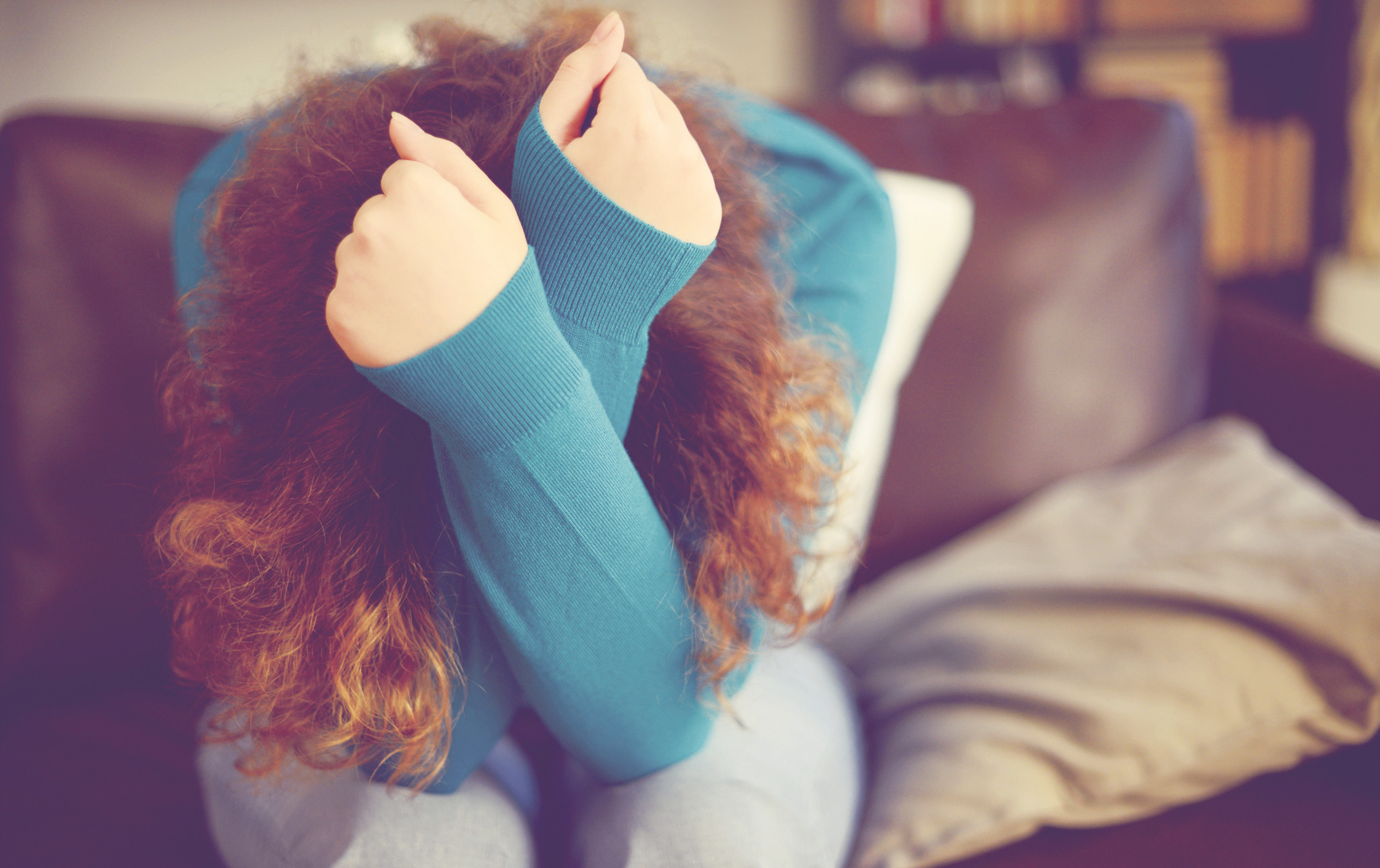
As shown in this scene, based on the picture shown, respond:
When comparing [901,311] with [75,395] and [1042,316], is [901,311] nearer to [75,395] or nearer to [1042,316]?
[1042,316]

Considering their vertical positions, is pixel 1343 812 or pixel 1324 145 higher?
pixel 1324 145

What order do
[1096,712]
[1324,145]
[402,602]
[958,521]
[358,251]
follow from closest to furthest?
[358,251]
[402,602]
[1096,712]
[958,521]
[1324,145]

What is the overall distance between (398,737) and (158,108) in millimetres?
2045

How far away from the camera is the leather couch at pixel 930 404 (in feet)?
2.00

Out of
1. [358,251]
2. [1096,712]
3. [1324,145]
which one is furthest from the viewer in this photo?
[1324,145]

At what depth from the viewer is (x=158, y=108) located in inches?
78.3

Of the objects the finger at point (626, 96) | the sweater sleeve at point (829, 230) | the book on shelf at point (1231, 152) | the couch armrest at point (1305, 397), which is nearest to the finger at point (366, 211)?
the finger at point (626, 96)

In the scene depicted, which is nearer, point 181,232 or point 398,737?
point 398,737

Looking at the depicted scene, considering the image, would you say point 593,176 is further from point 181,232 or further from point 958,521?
point 958,521

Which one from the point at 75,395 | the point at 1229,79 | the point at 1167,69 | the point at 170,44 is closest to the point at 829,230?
the point at 75,395

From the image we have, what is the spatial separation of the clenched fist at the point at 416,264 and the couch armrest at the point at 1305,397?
0.79 meters

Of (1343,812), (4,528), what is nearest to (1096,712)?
(1343,812)

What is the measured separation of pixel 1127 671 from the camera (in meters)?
0.61

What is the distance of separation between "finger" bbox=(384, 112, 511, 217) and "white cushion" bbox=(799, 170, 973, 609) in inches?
15.2
